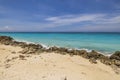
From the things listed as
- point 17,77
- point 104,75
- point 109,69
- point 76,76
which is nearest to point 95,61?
point 109,69

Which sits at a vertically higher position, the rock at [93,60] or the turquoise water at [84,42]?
the rock at [93,60]

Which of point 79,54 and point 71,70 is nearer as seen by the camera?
point 71,70

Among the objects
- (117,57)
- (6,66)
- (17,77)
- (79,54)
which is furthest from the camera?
(79,54)

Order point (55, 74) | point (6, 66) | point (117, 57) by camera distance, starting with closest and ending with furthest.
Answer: point (55, 74), point (6, 66), point (117, 57)

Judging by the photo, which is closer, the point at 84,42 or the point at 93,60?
the point at 93,60

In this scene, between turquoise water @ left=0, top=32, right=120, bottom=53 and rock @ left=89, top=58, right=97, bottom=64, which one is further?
turquoise water @ left=0, top=32, right=120, bottom=53

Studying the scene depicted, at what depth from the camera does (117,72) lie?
6.72 m

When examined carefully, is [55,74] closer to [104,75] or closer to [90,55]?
[104,75]

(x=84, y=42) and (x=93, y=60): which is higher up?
(x=93, y=60)

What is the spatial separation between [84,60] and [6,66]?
3.99m

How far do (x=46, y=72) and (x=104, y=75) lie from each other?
2244 millimetres

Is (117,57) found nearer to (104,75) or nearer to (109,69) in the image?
(109,69)

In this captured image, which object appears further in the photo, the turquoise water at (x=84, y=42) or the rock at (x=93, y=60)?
the turquoise water at (x=84, y=42)

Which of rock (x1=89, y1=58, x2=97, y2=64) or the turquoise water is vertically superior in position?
rock (x1=89, y1=58, x2=97, y2=64)
